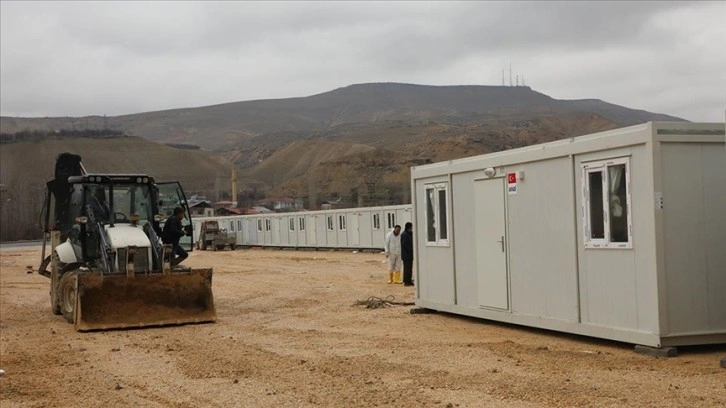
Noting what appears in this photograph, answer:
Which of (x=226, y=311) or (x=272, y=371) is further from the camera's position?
(x=226, y=311)

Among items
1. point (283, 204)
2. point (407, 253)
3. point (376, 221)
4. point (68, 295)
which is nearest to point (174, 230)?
point (68, 295)

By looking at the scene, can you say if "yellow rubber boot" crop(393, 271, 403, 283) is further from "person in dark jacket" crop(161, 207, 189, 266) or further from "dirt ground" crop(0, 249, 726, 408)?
"person in dark jacket" crop(161, 207, 189, 266)

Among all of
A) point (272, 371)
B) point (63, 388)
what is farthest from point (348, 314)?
point (63, 388)

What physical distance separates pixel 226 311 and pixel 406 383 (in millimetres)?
8661

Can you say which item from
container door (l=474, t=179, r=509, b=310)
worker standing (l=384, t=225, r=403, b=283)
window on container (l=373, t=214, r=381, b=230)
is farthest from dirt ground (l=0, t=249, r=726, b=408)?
window on container (l=373, t=214, r=381, b=230)

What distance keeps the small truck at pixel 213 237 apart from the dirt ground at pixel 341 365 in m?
33.5

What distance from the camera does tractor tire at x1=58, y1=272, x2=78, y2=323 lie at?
15.4 m

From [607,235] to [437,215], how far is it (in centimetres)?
430

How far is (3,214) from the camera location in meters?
82.6

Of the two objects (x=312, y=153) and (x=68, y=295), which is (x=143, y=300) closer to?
(x=68, y=295)

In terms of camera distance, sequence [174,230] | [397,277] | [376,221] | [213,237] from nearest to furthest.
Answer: [174,230] → [397,277] → [376,221] → [213,237]

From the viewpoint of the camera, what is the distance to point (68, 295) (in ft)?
51.6

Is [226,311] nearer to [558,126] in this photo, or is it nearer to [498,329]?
[498,329]

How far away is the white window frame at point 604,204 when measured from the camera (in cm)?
1023
